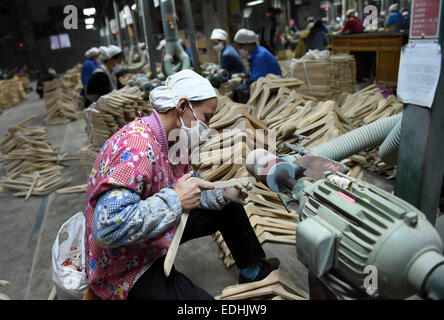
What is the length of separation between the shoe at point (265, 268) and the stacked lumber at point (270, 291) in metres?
0.19

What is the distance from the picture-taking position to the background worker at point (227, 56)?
7.28 meters

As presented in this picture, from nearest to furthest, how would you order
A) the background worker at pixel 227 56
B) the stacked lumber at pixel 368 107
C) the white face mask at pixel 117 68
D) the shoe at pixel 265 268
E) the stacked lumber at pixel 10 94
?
the shoe at pixel 265 268
the stacked lumber at pixel 368 107
the white face mask at pixel 117 68
the background worker at pixel 227 56
the stacked lumber at pixel 10 94

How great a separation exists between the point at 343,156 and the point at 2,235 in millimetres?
3959

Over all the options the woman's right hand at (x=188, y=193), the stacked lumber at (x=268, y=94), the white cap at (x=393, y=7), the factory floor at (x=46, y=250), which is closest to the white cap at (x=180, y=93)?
the woman's right hand at (x=188, y=193)

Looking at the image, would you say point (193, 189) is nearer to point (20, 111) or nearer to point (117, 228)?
point (117, 228)

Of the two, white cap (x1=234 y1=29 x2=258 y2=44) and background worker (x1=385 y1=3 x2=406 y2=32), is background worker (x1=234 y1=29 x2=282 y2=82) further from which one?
background worker (x1=385 y1=3 x2=406 y2=32)

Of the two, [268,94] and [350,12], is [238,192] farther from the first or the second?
[350,12]

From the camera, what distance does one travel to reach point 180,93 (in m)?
1.87

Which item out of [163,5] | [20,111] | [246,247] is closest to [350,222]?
[246,247]

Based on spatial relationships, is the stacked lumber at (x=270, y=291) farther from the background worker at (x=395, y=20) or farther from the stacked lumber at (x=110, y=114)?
the background worker at (x=395, y=20)

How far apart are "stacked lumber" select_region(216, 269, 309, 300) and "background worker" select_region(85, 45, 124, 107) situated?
5016mm

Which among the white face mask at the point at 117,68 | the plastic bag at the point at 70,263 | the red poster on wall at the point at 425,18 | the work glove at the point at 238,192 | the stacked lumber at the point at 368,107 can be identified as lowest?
the plastic bag at the point at 70,263

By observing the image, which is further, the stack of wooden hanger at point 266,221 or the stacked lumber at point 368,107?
the stacked lumber at point 368,107

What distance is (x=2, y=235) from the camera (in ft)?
13.2
